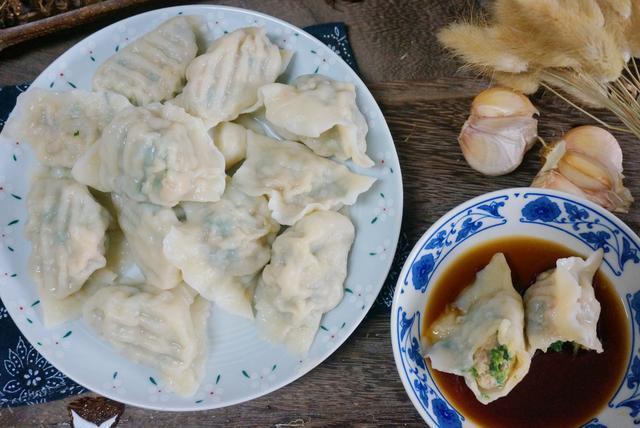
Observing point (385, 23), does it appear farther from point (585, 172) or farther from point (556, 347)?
point (556, 347)

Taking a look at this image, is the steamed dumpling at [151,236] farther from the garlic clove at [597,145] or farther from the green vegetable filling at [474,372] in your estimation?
the garlic clove at [597,145]

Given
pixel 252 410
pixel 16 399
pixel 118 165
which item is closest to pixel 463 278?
pixel 252 410

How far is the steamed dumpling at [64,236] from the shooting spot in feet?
7.76

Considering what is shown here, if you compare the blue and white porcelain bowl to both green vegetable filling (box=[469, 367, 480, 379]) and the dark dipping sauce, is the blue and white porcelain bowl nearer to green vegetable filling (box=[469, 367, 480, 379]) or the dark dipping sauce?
the dark dipping sauce

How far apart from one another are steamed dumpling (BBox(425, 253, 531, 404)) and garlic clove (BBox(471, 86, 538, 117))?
485 mm

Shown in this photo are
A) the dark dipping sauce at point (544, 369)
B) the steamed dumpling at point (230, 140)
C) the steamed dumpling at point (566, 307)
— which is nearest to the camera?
the steamed dumpling at point (566, 307)

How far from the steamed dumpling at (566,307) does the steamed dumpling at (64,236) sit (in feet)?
4.77

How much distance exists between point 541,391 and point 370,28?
138 cm

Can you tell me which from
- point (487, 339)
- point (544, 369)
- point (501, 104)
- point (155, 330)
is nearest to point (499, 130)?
point (501, 104)

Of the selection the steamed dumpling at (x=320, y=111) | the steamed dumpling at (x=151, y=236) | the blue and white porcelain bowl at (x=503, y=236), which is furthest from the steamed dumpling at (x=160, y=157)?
the blue and white porcelain bowl at (x=503, y=236)

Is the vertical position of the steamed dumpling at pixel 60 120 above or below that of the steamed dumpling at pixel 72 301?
above

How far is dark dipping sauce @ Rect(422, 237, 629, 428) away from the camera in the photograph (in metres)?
2.20

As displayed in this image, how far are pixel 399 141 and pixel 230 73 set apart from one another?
2.11ft

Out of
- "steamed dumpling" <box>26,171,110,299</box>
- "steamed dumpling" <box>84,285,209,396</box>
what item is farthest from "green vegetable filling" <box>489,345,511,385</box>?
"steamed dumpling" <box>26,171,110,299</box>
